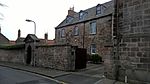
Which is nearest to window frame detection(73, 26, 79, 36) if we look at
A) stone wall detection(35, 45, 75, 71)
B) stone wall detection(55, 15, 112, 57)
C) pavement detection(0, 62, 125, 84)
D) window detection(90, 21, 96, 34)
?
stone wall detection(55, 15, 112, 57)

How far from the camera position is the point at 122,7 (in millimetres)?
11289

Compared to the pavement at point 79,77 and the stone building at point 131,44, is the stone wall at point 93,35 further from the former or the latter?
the stone building at point 131,44

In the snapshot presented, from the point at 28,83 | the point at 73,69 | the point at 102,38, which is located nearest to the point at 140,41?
the point at 28,83

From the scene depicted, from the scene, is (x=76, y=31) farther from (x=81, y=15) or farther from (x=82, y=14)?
(x=82, y=14)

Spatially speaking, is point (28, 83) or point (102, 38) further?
point (102, 38)

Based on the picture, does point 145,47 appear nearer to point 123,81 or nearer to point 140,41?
point 140,41

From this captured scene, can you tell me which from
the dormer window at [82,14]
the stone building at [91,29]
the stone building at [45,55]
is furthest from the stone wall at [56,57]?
the dormer window at [82,14]

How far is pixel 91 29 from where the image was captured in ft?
101

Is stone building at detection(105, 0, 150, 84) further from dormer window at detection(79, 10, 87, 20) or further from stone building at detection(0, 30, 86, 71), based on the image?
dormer window at detection(79, 10, 87, 20)

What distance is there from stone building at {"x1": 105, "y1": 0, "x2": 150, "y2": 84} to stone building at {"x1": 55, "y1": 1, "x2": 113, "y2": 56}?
51.2ft

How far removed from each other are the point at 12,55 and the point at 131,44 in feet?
71.4

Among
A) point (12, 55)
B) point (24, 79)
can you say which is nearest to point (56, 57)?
point (24, 79)

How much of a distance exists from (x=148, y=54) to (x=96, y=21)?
20232mm

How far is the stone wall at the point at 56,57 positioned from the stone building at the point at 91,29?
9685mm
